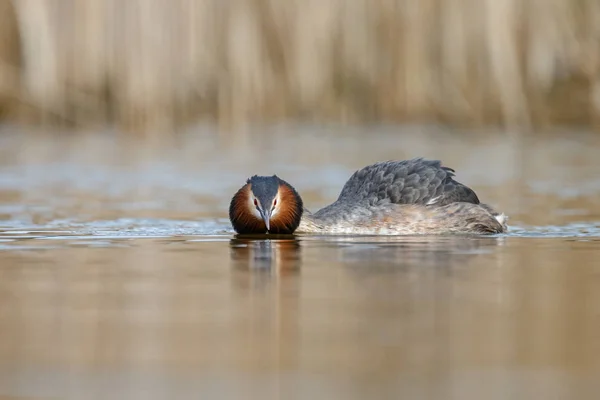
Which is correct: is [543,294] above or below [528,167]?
below

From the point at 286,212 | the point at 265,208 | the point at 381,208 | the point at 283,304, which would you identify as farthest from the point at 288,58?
the point at 283,304

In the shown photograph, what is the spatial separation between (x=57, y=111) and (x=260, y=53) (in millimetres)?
3111

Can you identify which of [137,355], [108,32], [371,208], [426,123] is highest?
[108,32]

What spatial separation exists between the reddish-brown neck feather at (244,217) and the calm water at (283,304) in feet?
0.64

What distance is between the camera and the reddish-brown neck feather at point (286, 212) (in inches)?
382

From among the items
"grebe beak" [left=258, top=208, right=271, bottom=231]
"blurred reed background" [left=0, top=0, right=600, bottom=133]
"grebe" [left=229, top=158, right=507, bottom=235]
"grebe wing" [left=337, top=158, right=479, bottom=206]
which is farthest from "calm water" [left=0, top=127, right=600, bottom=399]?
"blurred reed background" [left=0, top=0, right=600, bottom=133]

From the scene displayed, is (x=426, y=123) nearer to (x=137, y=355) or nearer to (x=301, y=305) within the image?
(x=301, y=305)

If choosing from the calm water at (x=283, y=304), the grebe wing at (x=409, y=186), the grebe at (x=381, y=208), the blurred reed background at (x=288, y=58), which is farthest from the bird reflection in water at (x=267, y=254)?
the blurred reed background at (x=288, y=58)

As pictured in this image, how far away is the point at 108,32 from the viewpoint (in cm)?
1894

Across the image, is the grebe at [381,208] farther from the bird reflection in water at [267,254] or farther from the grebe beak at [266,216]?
the bird reflection in water at [267,254]

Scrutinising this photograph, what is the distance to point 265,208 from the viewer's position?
9.41 m

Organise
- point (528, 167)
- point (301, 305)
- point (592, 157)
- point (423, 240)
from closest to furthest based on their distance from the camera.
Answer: point (301, 305) < point (423, 240) < point (528, 167) < point (592, 157)

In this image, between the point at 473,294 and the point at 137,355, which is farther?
the point at 473,294

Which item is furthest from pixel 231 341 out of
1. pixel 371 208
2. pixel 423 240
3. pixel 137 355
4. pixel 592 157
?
pixel 592 157
